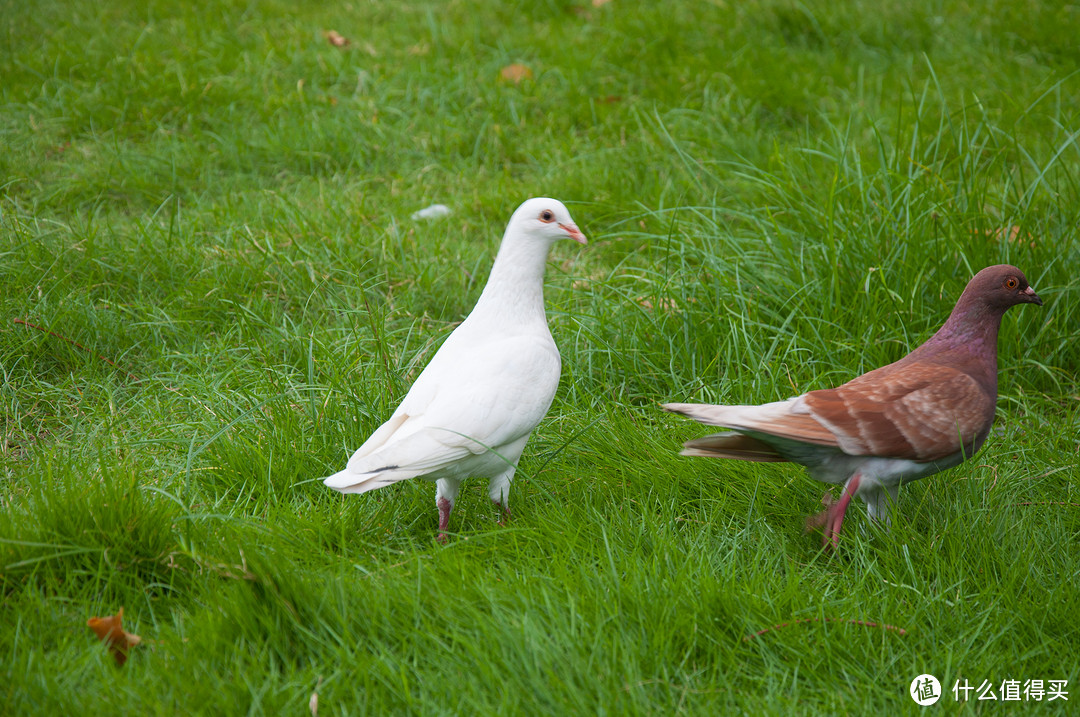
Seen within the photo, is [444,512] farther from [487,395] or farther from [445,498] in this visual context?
[487,395]

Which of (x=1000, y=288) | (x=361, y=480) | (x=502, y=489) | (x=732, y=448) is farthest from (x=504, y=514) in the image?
(x=1000, y=288)

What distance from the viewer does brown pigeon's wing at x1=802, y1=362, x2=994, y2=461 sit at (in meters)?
2.74

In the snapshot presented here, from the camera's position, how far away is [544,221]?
10.5 ft

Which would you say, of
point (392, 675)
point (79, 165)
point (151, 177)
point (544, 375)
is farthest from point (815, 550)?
point (79, 165)

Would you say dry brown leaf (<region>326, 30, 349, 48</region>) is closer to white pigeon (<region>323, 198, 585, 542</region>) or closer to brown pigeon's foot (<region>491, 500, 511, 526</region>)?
white pigeon (<region>323, 198, 585, 542</region>)

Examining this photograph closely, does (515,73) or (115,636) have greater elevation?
(515,73)

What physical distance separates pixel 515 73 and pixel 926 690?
4704mm

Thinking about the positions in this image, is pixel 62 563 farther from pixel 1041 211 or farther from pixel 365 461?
pixel 1041 211

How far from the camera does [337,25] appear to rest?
6566 millimetres

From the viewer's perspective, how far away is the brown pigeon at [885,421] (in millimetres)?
2732

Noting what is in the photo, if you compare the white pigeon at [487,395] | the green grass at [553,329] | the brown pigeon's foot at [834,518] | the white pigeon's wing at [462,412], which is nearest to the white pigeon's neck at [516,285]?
the white pigeon at [487,395]

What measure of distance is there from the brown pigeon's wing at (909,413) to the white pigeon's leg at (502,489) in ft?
3.26

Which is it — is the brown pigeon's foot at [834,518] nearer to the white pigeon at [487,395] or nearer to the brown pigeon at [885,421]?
the brown pigeon at [885,421]

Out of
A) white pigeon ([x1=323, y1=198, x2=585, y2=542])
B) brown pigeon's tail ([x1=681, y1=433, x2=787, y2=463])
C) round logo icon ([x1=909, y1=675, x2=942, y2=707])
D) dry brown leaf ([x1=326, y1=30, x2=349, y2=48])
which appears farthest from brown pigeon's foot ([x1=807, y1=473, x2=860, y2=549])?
dry brown leaf ([x1=326, y1=30, x2=349, y2=48])
